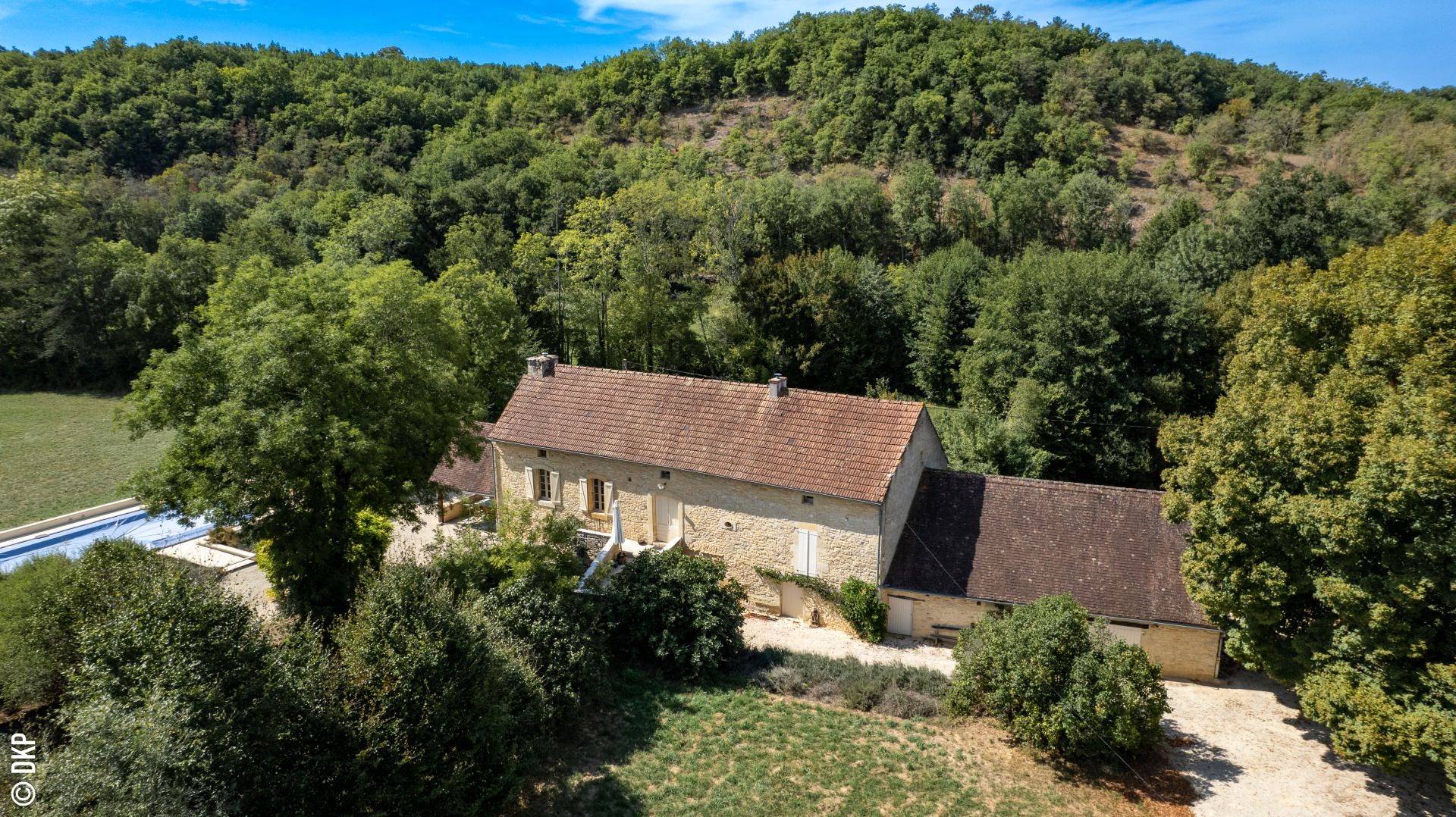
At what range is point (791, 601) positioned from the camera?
77.9 feet

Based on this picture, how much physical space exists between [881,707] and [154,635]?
589 inches

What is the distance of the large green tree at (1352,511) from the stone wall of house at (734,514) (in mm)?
8259

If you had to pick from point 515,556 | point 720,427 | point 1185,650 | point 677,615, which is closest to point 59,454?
point 515,556

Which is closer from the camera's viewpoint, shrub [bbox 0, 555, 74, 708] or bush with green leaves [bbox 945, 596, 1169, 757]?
shrub [bbox 0, 555, 74, 708]

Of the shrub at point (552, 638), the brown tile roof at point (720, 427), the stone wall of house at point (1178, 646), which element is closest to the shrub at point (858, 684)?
the stone wall of house at point (1178, 646)

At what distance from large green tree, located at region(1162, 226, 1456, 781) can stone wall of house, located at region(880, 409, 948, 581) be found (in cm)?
679

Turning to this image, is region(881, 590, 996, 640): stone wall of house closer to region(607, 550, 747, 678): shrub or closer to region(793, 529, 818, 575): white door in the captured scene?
region(793, 529, 818, 575): white door

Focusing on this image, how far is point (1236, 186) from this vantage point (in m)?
57.4

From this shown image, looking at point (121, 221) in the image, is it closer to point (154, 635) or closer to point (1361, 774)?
point (154, 635)

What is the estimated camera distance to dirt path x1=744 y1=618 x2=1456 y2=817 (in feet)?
51.2

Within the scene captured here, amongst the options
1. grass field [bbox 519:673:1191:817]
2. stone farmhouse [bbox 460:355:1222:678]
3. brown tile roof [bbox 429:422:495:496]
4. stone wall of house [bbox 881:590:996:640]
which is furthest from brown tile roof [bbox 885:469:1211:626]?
brown tile roof [bbox 429:422:495:496]

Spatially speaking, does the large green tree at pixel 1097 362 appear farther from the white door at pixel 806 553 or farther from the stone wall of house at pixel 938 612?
the white door at pixel 806 553

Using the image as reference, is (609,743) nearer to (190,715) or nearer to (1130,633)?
(190,715)

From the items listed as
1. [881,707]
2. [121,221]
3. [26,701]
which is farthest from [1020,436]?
[121,221]
